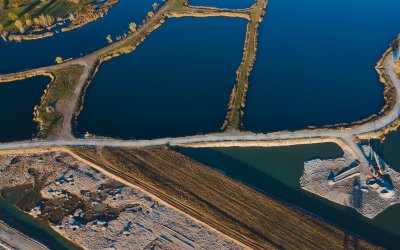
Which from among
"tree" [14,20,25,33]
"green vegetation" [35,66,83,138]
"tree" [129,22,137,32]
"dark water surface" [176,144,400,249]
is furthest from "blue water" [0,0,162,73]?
"dark water surface" [176,144,400,249]

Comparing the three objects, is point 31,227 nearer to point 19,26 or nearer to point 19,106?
point 19,106

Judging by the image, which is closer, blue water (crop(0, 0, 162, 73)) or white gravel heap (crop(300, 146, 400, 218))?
white gravel heap (crop(300, 146, 400, 218))

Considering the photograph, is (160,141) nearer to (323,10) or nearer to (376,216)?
(376,216)

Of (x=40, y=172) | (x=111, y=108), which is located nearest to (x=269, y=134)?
(x=111, y=108)

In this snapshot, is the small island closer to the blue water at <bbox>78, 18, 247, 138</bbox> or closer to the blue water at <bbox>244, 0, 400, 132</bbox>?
the blue water at <bbox>78, 18, 247, 138</bbox>

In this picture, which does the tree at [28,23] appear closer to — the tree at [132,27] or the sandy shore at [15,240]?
the tree at [132,27]

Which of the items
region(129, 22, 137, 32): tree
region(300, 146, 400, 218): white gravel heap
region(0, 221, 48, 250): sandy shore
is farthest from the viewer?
region(129, 22, 137, 32): tree

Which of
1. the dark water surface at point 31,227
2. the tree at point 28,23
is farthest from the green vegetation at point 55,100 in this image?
the tree at point 28,23
